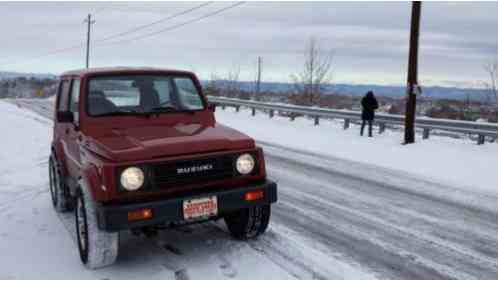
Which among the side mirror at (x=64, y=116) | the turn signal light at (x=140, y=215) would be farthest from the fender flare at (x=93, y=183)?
the side mirror at (x=64, y=116)

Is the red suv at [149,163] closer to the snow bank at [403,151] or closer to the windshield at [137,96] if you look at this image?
the windshield at [137,96]

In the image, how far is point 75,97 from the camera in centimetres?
577

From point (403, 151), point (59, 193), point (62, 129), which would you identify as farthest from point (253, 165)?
point (403, 151)

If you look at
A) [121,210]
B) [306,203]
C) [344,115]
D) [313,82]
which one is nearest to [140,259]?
[121,210]

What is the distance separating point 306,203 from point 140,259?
302 cm

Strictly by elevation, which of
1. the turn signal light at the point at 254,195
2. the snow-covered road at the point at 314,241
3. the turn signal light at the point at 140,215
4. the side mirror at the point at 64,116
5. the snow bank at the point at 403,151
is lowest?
the snow-covered road at the point at 314,241

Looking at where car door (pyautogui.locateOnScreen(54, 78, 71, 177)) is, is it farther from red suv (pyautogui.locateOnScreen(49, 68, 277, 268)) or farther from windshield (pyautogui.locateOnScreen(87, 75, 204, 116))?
windshield (pyautogui.locateOnScreen(87, 75, 204, 116))

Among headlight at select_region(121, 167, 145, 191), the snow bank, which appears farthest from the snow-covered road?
the snow bank

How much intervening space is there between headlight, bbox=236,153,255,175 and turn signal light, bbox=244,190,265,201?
21 centimetres

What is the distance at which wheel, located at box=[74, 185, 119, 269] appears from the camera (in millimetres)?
4402

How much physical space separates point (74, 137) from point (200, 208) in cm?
198

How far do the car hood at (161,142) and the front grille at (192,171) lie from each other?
101 millimetres

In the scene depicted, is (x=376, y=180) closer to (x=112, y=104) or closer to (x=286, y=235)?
(x=286, y=235)

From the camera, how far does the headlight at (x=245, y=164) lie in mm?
4691
